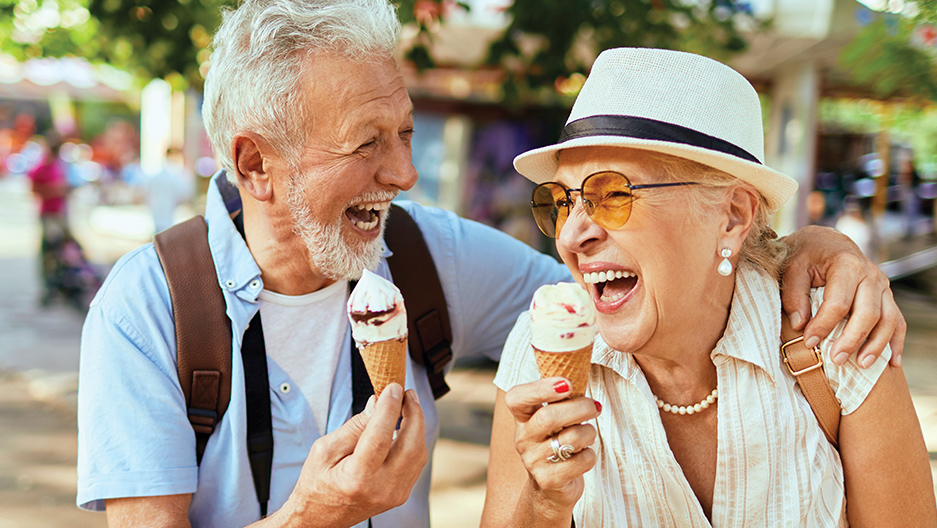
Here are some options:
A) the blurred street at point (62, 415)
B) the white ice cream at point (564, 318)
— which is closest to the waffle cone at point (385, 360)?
the white ice cream at point (564, 318)

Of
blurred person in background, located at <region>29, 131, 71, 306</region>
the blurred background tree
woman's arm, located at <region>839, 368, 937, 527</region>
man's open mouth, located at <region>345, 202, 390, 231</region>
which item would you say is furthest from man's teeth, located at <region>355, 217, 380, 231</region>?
blurred person in background, located at <region>29, 131, 71, 306</region>

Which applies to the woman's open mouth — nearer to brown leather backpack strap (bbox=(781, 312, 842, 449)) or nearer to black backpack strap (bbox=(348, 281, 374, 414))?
brown leather backpack strap (bbox=(781, 312, 842, 449))

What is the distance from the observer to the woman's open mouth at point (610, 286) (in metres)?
1.97

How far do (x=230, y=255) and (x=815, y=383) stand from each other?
1.84 metres

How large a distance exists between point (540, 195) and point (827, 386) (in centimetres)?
96

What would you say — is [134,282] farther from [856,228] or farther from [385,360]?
[856,228]

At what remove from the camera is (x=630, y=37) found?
474cm

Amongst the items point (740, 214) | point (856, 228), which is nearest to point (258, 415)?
point (740, 214)

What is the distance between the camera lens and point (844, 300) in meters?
1.94

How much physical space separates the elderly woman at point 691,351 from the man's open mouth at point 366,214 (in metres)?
0.61

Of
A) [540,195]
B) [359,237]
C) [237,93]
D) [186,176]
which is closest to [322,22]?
[237,93]

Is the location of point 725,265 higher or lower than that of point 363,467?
higher

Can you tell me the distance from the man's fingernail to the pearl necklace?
0.28 metres

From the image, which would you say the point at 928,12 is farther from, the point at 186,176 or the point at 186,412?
the point at 186,176
